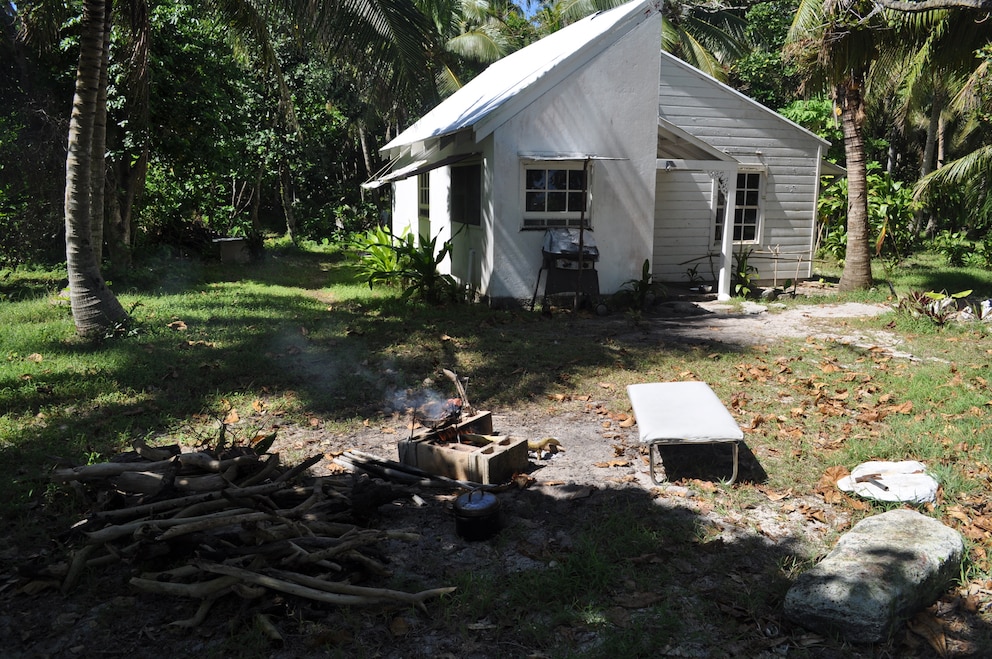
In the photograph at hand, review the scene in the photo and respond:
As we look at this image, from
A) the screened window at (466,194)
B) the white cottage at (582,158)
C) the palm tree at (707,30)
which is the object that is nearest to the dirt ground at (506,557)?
the white cottage at (582,158)

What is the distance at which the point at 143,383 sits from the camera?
741 cm

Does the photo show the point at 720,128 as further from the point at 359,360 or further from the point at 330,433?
the point at 330,433

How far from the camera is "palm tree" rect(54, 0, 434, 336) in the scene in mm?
8547

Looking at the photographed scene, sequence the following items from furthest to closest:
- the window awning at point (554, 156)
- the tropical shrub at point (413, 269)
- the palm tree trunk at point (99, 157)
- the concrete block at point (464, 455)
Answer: the tropical shrub at point (413, 269), the window awning at point (554, 156), the palm tree trunk at point (99, 157), the concrete block at point (464, 455)

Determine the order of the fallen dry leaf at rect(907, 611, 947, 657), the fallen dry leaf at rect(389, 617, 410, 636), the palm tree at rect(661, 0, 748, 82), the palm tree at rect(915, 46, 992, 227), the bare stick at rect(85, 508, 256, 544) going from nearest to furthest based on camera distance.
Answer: the fallen dry leaf at rect(907, 611, 947, 657) → the fallen dry leaf at rect(389, 617, 410, 636) → the bare stick at rect(85, 508, 256, 544) → the palm tree at rect(915, 46, 992, 227) → the palm tree at rect(661, 0, 748, 82)

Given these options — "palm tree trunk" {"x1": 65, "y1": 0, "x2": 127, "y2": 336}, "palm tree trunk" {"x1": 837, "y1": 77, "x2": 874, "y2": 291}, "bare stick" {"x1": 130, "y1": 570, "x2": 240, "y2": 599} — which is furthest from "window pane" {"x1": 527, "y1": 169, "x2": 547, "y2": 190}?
"bare stick" {"x1": 130, "y1": 570, "x2": 240, "y2": 599}

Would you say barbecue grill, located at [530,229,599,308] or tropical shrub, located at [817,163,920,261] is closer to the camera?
barbecue grill, located at [530,229,599,308]

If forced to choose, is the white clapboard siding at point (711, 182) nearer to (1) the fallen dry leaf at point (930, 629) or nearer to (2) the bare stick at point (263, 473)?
(2) the bare stick at point (263, 473)

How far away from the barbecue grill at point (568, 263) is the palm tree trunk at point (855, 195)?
5187 millimetres

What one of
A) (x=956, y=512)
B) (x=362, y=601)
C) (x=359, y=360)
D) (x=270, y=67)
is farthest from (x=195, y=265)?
(x=956, y=512)

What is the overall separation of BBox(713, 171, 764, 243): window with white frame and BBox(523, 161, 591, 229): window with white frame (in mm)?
4177

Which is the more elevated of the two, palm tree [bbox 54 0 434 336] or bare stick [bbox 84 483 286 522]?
palm tree [bbox 54 0 434 336]

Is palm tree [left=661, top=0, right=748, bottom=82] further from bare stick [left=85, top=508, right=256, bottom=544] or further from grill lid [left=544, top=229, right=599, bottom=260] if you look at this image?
bare stick [left=85, top=508, right=256, bottom=544]

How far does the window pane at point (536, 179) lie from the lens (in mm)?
11617
